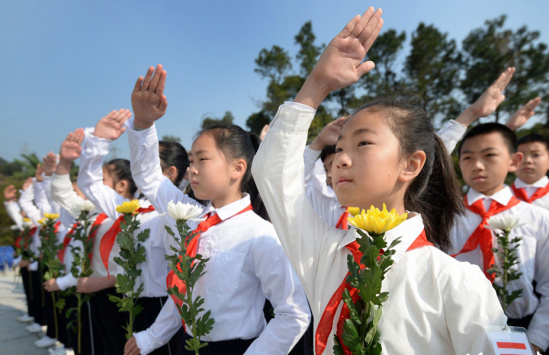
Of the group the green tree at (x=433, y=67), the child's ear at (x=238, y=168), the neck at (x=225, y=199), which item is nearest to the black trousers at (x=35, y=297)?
the neck at (x=225, y=199)

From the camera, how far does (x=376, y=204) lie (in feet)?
4.83

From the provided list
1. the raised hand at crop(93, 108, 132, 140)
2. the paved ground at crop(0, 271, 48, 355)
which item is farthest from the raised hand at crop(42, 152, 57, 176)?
the paved ground at crop(0, 271, 48, 355)

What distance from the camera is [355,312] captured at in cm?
107

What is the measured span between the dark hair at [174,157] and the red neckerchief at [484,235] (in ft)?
8.01

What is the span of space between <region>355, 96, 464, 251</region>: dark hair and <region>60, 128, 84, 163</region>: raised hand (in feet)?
9.22

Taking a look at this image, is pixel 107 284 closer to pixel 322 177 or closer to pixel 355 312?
pixel 322 177

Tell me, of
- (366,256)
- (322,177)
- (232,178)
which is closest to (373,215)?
(366,256)

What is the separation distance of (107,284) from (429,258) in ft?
9.23

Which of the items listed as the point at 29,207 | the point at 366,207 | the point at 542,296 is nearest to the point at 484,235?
the point at 542,296

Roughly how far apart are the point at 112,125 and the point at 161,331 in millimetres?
1530

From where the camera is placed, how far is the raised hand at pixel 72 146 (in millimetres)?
3434

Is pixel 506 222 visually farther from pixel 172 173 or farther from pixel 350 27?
pixel 172 173

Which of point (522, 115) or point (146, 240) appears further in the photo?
point (522, 115)

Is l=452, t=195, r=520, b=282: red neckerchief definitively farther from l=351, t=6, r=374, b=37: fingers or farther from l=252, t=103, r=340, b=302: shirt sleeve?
l=351, t=6, r=374, b=37: fingers
